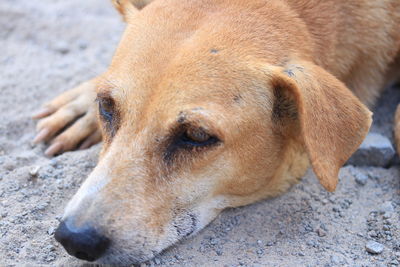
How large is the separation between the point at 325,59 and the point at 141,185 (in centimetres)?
153

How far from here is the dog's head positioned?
2.79 m

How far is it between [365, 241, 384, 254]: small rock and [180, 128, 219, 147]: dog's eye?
44.6 inches

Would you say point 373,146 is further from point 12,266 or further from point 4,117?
point 4,117

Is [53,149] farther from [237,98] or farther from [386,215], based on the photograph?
[386,215]

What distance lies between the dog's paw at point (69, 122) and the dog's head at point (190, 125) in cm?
99

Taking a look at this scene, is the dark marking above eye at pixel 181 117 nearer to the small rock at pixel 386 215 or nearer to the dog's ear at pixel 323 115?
the dog's ear at pixel 323 115

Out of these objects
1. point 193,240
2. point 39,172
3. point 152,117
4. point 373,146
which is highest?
point 152,117

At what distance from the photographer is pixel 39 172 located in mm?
3641

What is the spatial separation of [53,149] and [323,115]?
2.09 meters

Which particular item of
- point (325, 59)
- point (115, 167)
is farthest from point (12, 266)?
point (325, 59)

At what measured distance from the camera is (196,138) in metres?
2.89

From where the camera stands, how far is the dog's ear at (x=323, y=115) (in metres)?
A: 2.95

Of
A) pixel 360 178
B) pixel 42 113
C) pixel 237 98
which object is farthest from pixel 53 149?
pixel 360 178

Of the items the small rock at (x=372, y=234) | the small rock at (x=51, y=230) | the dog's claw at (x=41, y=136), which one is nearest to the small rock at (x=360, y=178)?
the small rock at (x=372, y=234)
